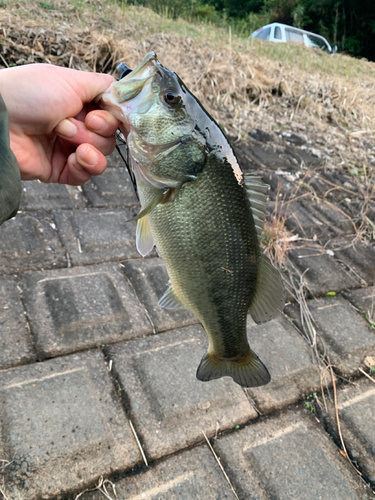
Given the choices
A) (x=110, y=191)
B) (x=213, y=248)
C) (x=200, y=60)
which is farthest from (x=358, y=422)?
(x=200, y=60)

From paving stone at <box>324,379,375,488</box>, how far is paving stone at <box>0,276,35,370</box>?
5.33ft

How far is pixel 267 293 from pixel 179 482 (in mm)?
935

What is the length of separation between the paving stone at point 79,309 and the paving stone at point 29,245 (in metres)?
0.11

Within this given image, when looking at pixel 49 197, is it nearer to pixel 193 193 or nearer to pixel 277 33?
pixel 193 193

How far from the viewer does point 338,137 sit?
5598 millimetres

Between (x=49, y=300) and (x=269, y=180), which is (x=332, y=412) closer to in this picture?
(x=49, y=300)

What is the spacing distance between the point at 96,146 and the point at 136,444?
4.34ft

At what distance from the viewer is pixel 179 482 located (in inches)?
62.1

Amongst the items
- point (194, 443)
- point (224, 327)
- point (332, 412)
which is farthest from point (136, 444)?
point (332, 412)

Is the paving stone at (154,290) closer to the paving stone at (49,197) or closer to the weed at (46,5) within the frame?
the paving stone at (49,197)

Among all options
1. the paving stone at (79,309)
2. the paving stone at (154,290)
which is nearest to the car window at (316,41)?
the paving stone at (154,290)

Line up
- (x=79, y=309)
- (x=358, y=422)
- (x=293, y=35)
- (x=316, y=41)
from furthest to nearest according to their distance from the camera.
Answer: (x=316, y=41)
(x=293, y=35)
(x=79, y=309)
(x=358, y=422)

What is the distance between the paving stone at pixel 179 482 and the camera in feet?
4.98

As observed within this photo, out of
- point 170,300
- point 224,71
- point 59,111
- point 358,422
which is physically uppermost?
point 59,111
